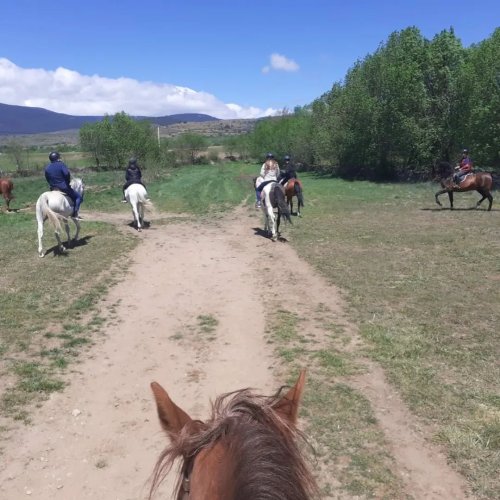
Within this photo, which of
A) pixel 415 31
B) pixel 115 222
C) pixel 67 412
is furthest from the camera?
pixel 415 31

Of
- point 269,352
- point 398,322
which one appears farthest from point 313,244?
point 269,352

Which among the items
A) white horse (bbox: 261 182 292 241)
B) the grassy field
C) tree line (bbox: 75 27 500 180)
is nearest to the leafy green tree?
tree line (bbox: 75 27 500 180)

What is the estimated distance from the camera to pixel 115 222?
17.9 metres

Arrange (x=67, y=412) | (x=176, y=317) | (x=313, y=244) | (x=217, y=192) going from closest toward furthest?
(x=67, y=412)
(x=176, y=317)
(x=313, y=244)
(x=217, y=192)

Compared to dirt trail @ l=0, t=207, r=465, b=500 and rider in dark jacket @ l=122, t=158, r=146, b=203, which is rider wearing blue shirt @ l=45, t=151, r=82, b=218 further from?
rider in dark jacket @ l=122, t=158, r=146, b=203

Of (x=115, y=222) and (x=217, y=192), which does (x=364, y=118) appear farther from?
(x=115, y=222)

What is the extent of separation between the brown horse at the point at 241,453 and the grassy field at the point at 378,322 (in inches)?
100

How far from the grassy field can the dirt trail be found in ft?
0.86

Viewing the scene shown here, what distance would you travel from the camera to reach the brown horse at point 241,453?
4.69ft

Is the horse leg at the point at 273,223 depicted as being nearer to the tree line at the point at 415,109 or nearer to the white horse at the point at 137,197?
the white horse at the point at 137,197

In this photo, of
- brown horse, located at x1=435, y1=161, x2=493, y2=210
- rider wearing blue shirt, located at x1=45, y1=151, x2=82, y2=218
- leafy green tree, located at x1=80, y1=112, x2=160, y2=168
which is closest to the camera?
rider wearing blue shirt, located at x1=45, y1=151, x2=82, y2=218

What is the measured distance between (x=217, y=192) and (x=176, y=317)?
2273cm

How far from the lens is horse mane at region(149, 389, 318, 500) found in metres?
1.42

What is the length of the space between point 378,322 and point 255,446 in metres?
6.12
